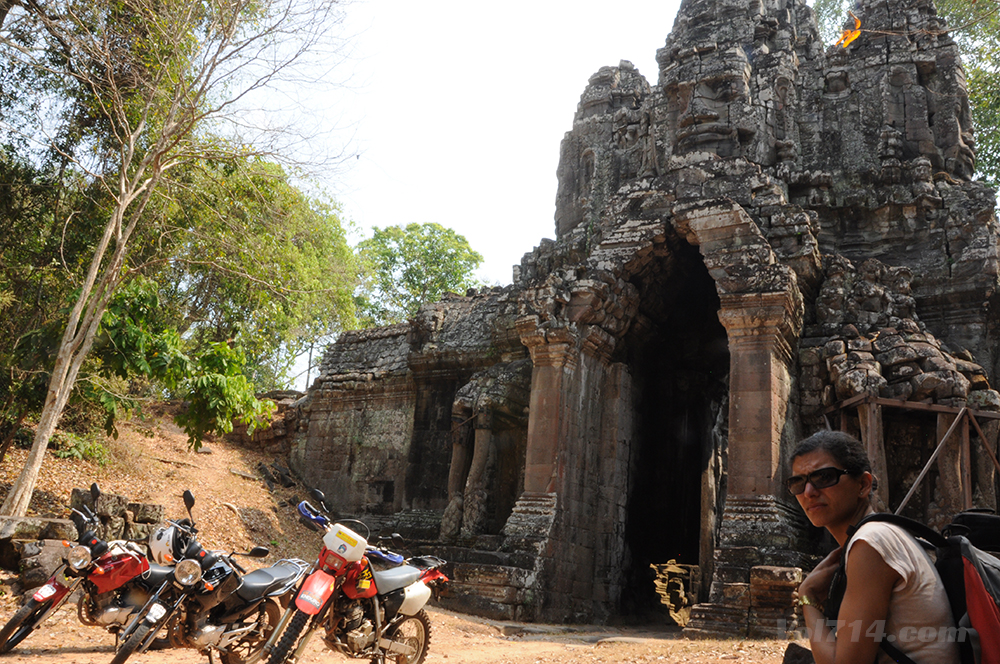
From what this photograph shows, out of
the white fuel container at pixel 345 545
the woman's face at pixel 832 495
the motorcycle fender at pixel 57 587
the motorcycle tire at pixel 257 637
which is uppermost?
the woman's face at pixel 832 495

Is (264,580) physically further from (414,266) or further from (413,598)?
(414,266)

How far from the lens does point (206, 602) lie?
526cm

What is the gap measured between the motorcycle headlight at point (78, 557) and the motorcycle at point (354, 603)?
1.45 m

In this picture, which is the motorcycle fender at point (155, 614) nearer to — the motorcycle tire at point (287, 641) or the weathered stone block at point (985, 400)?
the motorcycle tire at point (287, 641)

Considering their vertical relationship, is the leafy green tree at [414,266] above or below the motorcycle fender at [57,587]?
above

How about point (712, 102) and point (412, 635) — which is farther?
point (712, 102)

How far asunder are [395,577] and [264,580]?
998 millimetres

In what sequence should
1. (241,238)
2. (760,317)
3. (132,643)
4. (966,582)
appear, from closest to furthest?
(966,582)
(132,643)
(760,317)
(241,238)

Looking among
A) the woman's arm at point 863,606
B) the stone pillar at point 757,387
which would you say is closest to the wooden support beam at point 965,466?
the stone pillar at point 757,387

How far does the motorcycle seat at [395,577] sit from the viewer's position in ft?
17.5

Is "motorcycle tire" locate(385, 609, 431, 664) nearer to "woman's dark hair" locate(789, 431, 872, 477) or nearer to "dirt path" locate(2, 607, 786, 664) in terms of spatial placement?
"dirt path" locate(2, 607, 786, 664)

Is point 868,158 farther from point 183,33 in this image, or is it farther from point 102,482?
point 102,482

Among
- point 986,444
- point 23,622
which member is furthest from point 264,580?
point 986,444

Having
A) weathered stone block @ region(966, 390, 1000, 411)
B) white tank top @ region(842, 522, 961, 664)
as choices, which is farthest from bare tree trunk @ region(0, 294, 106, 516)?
weathered stone block @ region(966, 390, 1000, 411)
